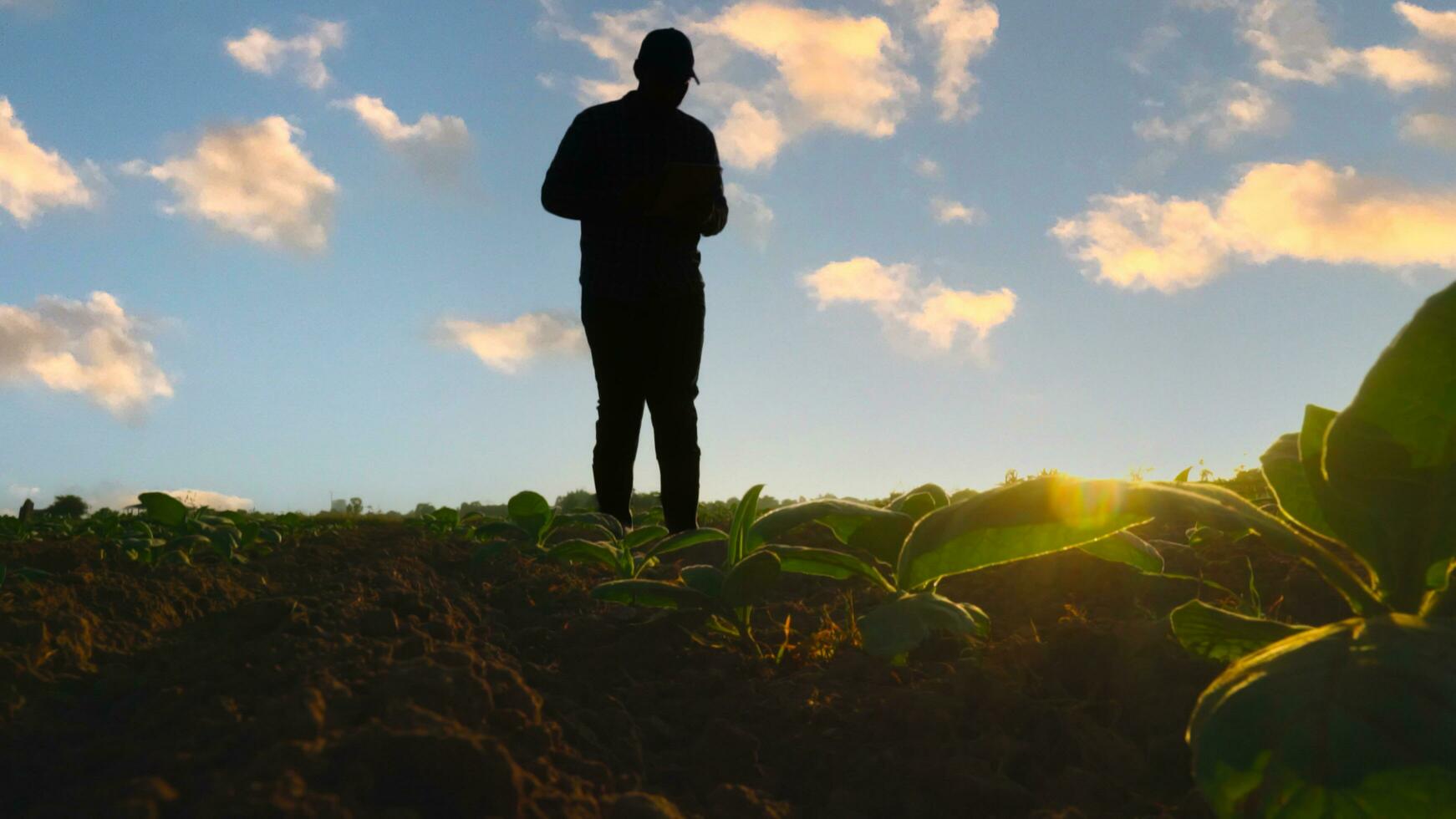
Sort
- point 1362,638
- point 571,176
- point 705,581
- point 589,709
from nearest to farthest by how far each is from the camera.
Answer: point 1362,638, point 589,709, point 705,581, point 571,176

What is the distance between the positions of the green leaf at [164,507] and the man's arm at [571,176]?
2.09 m

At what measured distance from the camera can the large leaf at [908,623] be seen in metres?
1.75

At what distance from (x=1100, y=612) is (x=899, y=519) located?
1.86 feet

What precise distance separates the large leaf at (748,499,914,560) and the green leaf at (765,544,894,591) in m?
0.05

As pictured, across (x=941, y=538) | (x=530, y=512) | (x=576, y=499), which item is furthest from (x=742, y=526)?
(x=576, y=499)

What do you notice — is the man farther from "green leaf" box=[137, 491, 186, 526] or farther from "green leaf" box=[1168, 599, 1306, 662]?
"green leaf" box=[1168, 599, 1306, 662]

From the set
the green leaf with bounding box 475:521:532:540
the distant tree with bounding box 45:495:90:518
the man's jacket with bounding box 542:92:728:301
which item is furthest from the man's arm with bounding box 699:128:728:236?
the distant tree with bounding box 45:495:90:518

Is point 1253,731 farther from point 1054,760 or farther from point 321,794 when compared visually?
point 321,794

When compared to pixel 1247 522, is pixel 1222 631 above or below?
below

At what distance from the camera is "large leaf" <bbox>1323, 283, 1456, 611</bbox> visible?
1287mm

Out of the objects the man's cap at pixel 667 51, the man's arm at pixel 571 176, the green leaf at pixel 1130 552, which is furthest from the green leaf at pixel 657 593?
the man's cap at pixel 667 51

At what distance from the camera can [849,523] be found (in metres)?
2.19

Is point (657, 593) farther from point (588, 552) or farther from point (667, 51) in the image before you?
point (667, 51)

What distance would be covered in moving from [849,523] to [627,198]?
287 centimetres
